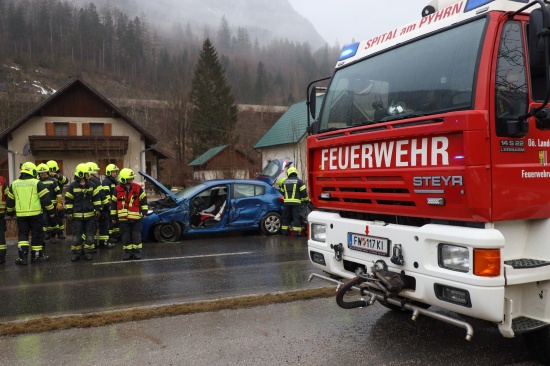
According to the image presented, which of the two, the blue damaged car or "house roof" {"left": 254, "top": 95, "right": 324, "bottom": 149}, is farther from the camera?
"house roof" {"left": 254, "top": 95, "right": 324, "bottom": 149}

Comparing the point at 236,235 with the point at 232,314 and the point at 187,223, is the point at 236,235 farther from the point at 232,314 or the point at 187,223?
the point at 232,314

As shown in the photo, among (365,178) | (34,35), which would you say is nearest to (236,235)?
(365,178)

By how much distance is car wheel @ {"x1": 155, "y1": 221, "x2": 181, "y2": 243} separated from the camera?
10.7 metres

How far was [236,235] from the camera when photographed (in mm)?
11938

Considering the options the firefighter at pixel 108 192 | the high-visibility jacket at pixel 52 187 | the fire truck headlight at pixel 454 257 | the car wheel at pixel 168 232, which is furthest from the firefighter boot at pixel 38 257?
the fire truck headlight at pixel 454 257

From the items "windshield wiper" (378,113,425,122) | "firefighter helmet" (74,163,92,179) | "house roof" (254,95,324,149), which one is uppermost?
"house roof" (254,95,324,149)

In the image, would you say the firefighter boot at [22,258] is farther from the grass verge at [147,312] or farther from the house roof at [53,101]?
the house roof at [53,101]

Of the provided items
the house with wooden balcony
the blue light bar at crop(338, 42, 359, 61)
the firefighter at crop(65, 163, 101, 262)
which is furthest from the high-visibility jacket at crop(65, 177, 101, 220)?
the house with wooden balcony

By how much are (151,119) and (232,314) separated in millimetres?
60264

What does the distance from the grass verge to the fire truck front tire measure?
258cm

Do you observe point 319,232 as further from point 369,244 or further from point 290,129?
point 290,129

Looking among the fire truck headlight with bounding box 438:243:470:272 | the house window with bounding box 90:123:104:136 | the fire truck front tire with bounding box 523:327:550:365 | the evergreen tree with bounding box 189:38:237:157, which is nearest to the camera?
the fire truck headlight with bounding box 438:243:470:272

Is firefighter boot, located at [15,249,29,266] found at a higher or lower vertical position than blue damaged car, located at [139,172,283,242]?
lower

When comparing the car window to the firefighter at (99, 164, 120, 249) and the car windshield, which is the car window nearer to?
the car windshield
